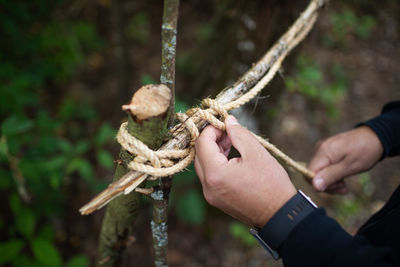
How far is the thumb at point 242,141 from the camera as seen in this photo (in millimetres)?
712

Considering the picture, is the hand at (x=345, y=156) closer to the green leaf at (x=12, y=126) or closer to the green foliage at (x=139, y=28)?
the green leaf at (x=12, y=126)

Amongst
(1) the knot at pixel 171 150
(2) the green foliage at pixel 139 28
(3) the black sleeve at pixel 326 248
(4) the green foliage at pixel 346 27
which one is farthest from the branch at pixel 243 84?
(4) the green foliage at pixel 346 27

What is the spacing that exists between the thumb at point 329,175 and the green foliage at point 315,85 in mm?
1802

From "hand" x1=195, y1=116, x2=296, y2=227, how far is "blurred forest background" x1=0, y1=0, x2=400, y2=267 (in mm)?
492

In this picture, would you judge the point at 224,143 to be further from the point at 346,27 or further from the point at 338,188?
the point at 346,27

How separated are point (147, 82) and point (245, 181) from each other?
918mm

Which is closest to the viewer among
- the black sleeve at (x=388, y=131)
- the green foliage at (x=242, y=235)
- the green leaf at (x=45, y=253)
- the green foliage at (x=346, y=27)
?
the black sleeve at (x=388, y=131)

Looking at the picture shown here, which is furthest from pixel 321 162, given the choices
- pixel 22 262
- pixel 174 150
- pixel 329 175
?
pixel 22 262

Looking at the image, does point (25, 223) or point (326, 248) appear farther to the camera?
point (25, 223)

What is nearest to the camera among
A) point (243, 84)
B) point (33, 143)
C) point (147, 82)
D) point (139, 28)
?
point (243, 84)

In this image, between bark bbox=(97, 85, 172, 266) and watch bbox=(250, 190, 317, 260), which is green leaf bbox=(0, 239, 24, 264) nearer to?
bark bbox=(97, 85, 172, 266)

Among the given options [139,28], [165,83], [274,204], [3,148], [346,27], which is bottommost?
[274,204]

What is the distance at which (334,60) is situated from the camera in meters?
3.59

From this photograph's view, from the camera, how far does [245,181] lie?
2.24ft
